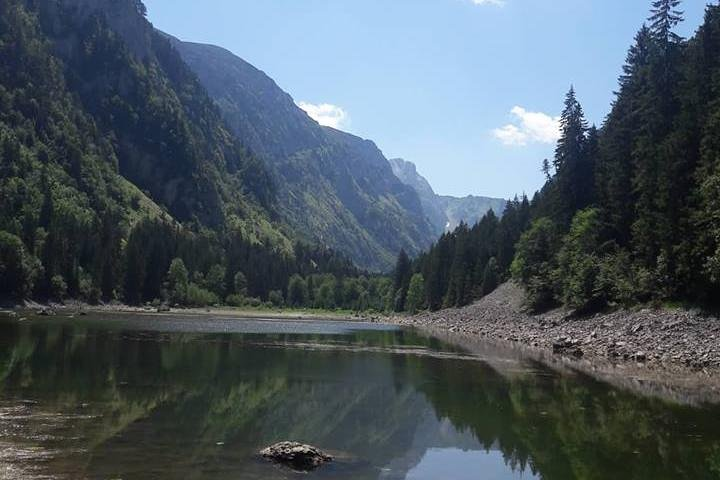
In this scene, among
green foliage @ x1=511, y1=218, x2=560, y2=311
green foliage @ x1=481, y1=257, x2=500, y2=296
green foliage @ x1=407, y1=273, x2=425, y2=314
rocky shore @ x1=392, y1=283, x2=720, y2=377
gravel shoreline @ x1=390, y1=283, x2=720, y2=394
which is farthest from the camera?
green foliage @ x1=407, y1=273, x2=425, y2=314

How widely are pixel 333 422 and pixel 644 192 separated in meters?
50.8

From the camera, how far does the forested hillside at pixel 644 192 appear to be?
56.8 m

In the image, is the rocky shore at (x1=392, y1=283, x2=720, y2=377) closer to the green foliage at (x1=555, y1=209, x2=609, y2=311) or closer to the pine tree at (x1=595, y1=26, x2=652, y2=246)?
the green foliage at (x1=555, y1=209, x2=609, y2=311)

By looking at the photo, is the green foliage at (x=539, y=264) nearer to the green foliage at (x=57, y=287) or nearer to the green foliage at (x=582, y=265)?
the green foliage at (x=582, y=265)

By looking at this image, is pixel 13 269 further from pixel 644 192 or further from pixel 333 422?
pixel 333 422

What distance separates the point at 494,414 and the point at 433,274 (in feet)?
483

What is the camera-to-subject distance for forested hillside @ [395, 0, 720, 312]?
186ft

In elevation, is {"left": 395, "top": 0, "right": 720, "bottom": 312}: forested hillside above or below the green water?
above

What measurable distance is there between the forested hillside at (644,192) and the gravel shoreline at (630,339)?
2.88m

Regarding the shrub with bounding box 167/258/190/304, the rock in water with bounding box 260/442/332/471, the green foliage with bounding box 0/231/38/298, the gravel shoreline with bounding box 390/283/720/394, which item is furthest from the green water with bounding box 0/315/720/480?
the shrub with bounding box 167/258/190/304

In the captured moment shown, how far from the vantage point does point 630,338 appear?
185ft

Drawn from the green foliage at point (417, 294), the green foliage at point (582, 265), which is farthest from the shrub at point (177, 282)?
the green foliage at point (582, 265)

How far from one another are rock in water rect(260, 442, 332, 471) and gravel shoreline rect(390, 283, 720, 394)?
30544 millimetres

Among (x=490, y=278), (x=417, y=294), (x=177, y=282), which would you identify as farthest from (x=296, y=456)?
(x=177, y=282)
